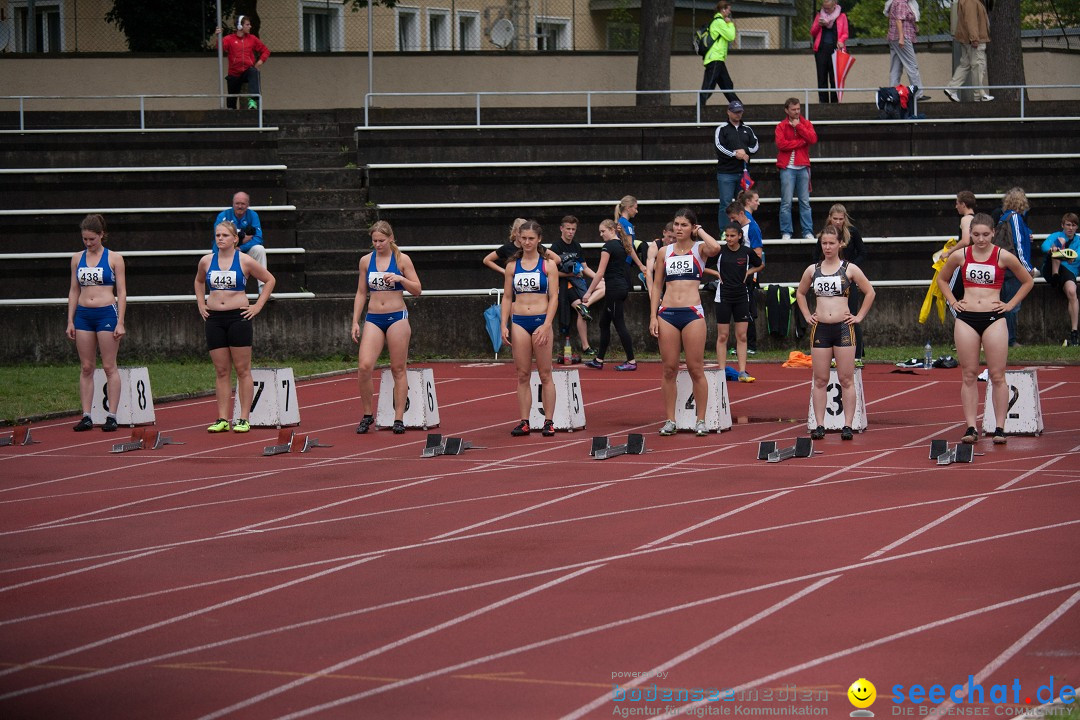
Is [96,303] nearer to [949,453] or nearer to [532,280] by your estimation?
[532,280]

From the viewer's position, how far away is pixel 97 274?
14992 millimetres

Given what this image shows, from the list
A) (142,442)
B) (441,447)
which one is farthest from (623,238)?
(142,442)

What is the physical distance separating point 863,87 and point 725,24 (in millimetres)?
4207

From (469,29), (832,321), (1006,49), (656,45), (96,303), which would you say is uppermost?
(469,29)

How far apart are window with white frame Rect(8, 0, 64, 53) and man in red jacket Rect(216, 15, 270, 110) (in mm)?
4125

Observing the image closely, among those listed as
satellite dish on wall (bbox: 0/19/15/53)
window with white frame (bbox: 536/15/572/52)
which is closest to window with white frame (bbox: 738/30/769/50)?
window with white frame (bbox: 536/15/572/52)

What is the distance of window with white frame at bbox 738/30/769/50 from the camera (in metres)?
38.2

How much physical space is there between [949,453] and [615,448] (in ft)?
9.07

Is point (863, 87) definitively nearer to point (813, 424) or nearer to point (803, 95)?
point (803, 95)

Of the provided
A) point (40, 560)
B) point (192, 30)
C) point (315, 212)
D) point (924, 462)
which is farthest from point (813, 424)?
point (192, 30)

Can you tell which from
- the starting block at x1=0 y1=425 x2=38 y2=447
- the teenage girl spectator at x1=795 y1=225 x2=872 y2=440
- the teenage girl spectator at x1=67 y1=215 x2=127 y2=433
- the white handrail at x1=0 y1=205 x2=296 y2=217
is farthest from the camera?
the white handrail at x1=0 y1=205 x2=296 y2=217

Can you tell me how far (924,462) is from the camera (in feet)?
40.1

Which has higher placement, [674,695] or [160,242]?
[160,242]

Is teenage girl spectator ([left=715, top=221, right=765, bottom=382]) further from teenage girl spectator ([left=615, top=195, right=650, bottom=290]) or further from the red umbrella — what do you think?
the red umbrella
